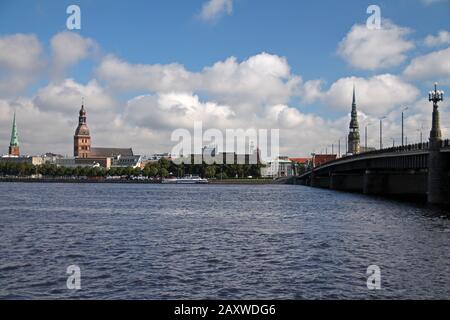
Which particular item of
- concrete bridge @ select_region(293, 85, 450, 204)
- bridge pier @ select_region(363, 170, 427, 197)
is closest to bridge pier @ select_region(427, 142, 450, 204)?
concrete bridge @ select_region(293, 85, 450, 204)

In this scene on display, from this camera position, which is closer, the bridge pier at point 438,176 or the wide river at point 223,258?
the wide river at point 223,258

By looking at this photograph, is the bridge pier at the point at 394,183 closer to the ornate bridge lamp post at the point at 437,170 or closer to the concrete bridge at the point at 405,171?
the concrete bridge at the point at 405,171

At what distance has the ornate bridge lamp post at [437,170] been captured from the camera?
71625 millimetres

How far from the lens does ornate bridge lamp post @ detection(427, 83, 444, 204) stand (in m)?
71.6

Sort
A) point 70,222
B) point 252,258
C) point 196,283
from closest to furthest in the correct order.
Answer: point 196,283
point 252,258
point 70,222

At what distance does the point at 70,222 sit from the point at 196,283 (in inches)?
1157

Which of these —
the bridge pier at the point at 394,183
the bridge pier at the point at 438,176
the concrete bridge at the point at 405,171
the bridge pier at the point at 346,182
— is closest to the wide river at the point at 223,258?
the bridge pier at the point at 438,176

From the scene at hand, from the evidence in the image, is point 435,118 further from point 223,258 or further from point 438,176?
point 223,258

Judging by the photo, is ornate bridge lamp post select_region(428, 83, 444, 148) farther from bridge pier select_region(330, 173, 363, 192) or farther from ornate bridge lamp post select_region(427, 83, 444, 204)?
bridge pier select_region(330, 173, 363, 192)

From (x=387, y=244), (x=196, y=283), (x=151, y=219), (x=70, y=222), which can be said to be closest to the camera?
(x=196, y=283)

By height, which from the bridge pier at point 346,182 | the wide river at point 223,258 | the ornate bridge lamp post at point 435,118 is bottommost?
the wide river at point 223,258
